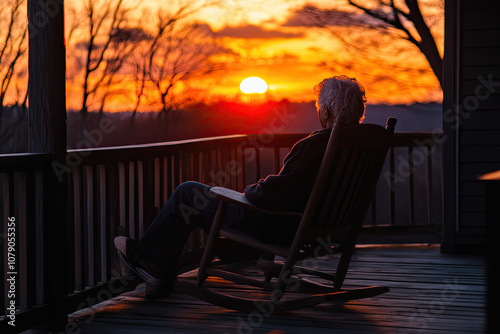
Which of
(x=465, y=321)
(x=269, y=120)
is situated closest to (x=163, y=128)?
(x=269, y=120)

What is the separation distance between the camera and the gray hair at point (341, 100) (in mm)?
2768

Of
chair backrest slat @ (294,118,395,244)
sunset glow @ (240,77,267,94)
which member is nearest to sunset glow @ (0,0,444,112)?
sunset glow @ (240,77,267,94)

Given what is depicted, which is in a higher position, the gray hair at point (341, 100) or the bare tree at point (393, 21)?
the bare tree at point (393, 21)

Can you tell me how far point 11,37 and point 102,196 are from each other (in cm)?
623

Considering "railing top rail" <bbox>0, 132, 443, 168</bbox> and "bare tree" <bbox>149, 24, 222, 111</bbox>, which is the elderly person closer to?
"railing top rail" <bbox>0, 132, 443, 168</bbox>

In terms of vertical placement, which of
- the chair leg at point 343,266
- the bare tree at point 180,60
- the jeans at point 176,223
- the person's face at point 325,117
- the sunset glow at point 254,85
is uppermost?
the bare tree at point 180,60

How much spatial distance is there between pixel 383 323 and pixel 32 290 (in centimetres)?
144

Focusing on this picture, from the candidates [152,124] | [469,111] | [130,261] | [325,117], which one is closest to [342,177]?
[325,117]

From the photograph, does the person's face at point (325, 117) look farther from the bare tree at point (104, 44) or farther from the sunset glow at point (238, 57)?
the bare tree at point (104, 44)

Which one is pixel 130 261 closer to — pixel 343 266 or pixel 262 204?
pixel 262 204

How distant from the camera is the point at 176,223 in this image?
2969mm

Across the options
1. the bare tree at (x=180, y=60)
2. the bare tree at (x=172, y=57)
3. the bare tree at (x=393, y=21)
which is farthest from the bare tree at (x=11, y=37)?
the bare tree at (x=393, y=21)

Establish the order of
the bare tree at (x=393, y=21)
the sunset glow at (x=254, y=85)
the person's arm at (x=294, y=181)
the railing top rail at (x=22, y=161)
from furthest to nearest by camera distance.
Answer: the sunset glow at (x=254, y=85) → the bare tree at (x=393, y=21) → the person's arm at (x=294, y=181) → the railing top rail at (x=22, y=161)

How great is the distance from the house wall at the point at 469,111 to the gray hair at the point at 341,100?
73.8 inches
